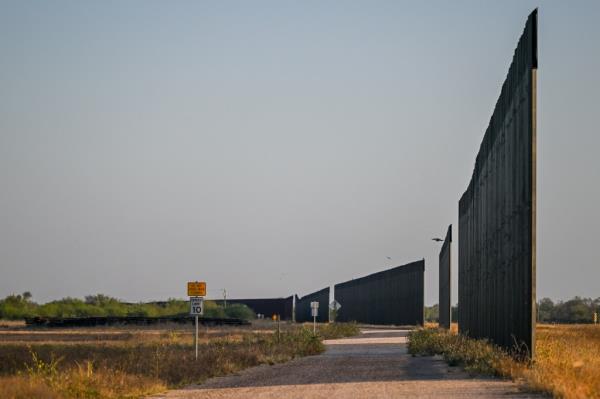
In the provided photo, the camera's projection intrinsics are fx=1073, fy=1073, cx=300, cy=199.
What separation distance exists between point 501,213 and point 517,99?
504 cm

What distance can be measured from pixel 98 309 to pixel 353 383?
339ft

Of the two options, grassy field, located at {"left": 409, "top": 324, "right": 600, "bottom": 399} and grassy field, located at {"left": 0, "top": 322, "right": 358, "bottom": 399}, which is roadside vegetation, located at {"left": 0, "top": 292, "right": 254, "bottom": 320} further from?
grassy field, located at {"left": 409, "top": 324, "right": 600, "bottom": 399}

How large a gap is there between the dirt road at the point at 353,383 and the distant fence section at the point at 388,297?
58388 mm

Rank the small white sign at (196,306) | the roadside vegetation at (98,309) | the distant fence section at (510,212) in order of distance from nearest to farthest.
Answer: the distant fence section at (510,212)
the small white sign at (196,306)
the roadside vegetation at (98,309)

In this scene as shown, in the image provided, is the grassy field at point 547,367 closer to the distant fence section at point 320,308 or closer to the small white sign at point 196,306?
the small white sign at point 196,306

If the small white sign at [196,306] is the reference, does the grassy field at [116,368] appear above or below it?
below

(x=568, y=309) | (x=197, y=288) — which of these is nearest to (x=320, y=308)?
(x=568, y=309)

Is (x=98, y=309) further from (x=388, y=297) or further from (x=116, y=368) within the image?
(x=116, y=368)

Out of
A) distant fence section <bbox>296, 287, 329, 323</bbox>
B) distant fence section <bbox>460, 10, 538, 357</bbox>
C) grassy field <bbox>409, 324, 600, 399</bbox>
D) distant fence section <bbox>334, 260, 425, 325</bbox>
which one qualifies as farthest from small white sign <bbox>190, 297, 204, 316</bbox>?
distant fence section <bbox>296, 287, 329, 323</bbox>

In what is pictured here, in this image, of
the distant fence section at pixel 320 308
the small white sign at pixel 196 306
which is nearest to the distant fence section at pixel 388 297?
the distant fence section at pixel 320 308

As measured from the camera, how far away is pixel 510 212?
27.9m

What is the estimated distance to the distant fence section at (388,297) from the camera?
9075 cm

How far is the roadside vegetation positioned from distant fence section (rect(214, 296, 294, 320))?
6.11 metres

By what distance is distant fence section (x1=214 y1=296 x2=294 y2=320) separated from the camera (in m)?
140
